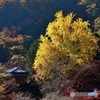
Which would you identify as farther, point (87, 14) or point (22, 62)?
point (87, 14)

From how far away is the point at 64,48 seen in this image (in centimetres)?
2230

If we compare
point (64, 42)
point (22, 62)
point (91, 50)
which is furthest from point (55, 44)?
point (22, 62)

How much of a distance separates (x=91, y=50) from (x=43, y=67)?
11.2 feet

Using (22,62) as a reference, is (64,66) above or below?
below

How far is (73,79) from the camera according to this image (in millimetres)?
20656

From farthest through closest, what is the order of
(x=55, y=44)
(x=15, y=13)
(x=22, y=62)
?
(x=15, y=13) < (x=22, y=62) < (x=55, y=44)

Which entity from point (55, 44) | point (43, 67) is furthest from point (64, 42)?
point (43, 67)

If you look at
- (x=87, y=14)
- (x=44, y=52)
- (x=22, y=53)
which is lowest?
(x=44, y=52)

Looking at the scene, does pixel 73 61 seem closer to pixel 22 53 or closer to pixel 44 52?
pixel 44 52

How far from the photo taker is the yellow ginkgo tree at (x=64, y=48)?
21.5 meters

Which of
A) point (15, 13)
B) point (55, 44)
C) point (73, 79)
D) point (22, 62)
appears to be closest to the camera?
point (73, 79)

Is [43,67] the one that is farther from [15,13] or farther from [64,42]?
[15,13]

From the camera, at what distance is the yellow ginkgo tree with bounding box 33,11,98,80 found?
21453 millimetres

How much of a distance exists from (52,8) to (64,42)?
22.2m
